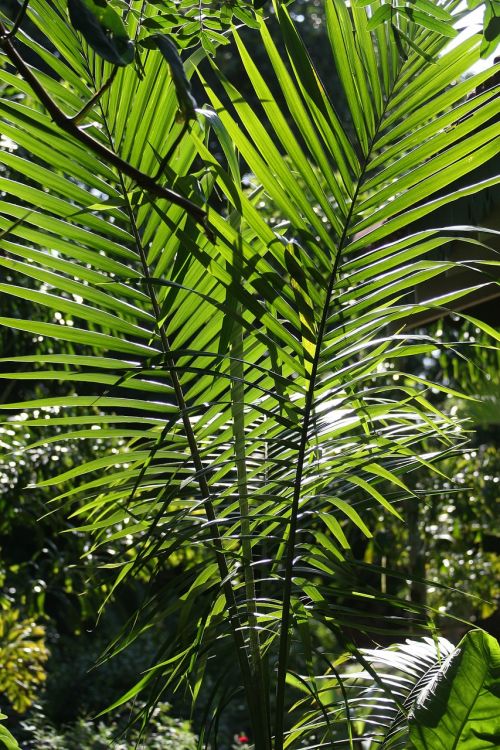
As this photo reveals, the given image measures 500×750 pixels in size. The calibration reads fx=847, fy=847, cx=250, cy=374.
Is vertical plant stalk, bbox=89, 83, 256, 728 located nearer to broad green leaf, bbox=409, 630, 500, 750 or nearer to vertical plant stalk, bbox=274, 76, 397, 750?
vertical plant stalk, bbox=274, 76, 397, 750

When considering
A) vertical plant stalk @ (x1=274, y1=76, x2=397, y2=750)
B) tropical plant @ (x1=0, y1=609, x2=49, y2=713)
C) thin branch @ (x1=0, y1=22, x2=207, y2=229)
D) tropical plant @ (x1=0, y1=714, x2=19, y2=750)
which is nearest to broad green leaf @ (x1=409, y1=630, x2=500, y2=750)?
vertical plant stalk @ (x1=274, y1=76, x2=397, y2=750)

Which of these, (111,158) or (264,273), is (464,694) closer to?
(264,273)

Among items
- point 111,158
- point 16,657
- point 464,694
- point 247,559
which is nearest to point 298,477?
point 247,559

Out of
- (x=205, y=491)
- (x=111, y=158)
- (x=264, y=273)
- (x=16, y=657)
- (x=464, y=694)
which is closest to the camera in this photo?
(x=111, y=158)

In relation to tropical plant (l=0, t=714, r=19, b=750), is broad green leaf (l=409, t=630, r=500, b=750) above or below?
below

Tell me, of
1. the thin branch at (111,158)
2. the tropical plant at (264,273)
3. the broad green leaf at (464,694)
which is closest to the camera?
the thin branch at (111,158)

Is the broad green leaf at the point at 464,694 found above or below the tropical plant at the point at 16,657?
above

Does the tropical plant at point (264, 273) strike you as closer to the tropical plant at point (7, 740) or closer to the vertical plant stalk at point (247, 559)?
the vertical plant stalk at point (247, 559)

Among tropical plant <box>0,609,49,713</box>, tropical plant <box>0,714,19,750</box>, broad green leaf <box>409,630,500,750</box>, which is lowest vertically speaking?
tropical plant <box>0,609,49,713</box>

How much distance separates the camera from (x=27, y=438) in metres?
4.08

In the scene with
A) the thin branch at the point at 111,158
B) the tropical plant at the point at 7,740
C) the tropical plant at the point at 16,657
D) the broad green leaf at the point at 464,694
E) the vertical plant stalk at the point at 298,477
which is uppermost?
the thin branch at the point at 111,158

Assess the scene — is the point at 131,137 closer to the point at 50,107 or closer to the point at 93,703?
the point at 50,107

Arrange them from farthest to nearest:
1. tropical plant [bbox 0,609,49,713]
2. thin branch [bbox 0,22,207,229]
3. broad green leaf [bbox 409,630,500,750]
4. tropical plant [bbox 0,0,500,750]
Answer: tropical plant [bbox 0,609,49,713], broad green leaf [bbox 409,630,500,750], tropical plant [bbox 0,0,500,750], thin branch [bbox 0,22,207,229]

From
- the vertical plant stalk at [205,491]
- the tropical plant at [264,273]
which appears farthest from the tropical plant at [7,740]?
the vertical plant stalk at [205,491]
